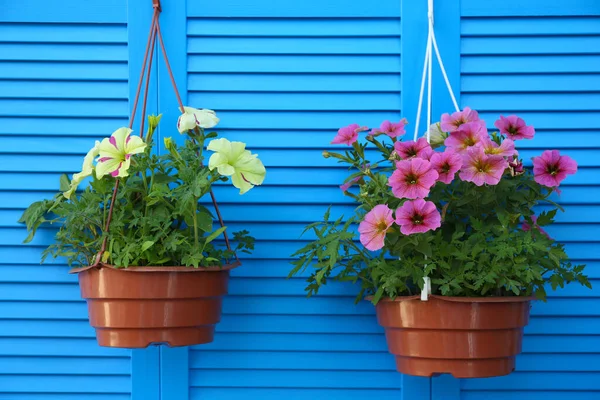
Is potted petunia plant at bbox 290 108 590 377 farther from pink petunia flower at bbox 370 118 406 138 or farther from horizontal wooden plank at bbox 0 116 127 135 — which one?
horizontal wooden plank at bbox 0 116 127 135

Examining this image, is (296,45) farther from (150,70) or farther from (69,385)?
(69,385)

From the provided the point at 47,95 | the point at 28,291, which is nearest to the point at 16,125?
the point at 47,95

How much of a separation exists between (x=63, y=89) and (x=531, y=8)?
124cm

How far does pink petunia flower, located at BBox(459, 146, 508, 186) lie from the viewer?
4.40 feet

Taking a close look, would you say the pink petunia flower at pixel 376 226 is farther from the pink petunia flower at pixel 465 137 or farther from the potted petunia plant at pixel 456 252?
the pink petunia flower at pixel 465 137

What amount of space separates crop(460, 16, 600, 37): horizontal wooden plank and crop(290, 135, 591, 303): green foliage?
0.31 meters

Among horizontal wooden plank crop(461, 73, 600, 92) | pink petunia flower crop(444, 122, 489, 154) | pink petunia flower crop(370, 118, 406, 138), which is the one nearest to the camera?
pink petunia flower crop(444, 122, 489, 154)

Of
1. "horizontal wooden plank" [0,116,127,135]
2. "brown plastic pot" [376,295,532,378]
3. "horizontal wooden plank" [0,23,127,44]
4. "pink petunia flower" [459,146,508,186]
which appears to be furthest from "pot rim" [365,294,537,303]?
"horizontal wooden plank" [0,23,127,44]

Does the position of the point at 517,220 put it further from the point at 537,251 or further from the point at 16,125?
the point at 16,125

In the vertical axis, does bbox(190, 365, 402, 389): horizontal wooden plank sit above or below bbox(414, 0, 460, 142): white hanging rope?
below

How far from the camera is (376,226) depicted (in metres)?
1.35

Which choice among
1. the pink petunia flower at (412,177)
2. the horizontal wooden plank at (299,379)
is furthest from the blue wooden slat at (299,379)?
the pink petunia flower at (412,177)

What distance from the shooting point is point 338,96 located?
1.65 metres

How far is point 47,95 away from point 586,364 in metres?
1.55
